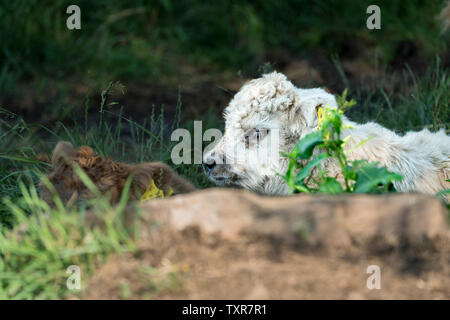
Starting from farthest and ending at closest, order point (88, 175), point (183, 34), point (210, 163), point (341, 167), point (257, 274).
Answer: point (183, 34)
point (210, 163)
point (88, 175)
point (341, 167)
point (257, 274)

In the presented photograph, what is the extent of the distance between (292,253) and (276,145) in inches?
60.5

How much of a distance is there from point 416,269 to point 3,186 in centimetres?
326

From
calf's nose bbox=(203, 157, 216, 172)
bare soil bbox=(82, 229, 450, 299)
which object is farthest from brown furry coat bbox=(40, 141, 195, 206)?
bare soil bbox=(82, 229, 450, 299)

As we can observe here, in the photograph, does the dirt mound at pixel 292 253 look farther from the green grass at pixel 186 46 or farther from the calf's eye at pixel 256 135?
the green grass at pixel 186 46

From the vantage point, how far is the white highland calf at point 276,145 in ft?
14.5

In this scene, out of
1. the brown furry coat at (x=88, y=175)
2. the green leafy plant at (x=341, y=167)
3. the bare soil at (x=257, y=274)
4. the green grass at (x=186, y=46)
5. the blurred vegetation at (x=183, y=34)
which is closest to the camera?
the bare soil at (x=257, y=274)

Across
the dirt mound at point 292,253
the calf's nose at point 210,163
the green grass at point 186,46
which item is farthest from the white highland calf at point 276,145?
the green grass at point 186,46

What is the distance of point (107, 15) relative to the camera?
9.41 m

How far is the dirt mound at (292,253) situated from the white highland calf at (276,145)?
131 cm

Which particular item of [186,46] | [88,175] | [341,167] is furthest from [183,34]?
[341,167]

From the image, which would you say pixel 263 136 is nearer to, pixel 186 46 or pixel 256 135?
pixel 256 135

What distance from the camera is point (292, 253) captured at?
3051 millimetres
